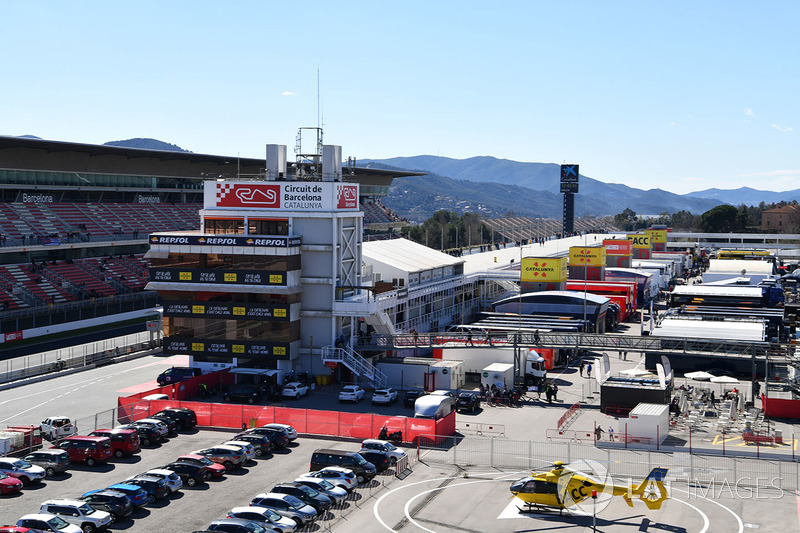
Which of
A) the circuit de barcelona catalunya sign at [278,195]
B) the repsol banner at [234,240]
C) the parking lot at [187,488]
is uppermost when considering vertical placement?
the circuit de barcelona catalunya sign at [278,195]

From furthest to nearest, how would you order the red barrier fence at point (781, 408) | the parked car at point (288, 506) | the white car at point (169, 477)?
the red barrier fence at point (781, 408) < the white car at point (169, 477) < the parked car at point (288, 506)

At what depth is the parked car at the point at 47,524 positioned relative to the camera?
110 feet

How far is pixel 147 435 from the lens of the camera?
157 ft

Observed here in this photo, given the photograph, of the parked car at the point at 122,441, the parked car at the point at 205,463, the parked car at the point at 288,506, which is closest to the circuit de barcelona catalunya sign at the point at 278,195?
the parked car at the point at 122,441

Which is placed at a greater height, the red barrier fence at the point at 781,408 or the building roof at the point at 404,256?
the building roof at the point at 404,256

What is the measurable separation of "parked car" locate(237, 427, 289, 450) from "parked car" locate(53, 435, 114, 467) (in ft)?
24.7

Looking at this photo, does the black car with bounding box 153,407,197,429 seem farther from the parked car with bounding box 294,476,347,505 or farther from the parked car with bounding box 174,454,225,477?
the parked car with bounding box 294,476,347,505

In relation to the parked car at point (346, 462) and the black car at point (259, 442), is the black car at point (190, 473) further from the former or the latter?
the parked car at point (346, 462)

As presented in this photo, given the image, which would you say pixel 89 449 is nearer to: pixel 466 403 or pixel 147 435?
pixel 147 435

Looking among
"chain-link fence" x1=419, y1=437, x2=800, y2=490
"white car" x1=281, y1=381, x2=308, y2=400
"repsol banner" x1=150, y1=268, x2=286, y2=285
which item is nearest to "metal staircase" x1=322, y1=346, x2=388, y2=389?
"white car" x1=281, y1=381, x2=308, y2=400

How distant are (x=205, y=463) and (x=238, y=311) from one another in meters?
23.1

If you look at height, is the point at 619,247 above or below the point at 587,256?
above

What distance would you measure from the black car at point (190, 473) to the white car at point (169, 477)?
0.94 m

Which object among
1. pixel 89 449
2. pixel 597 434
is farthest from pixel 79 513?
pixel 597 434
